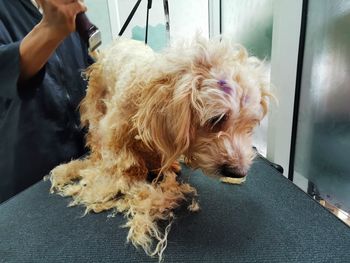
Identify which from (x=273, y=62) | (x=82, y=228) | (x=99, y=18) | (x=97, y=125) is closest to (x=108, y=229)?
(x=82, y=228)

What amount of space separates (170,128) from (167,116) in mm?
25

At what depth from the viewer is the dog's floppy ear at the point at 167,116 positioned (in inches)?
21.8

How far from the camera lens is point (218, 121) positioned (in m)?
0.57

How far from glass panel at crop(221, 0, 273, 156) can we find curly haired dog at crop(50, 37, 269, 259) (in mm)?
512

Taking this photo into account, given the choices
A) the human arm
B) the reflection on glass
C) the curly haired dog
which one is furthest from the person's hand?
the reflection on glass

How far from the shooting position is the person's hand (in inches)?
25.2

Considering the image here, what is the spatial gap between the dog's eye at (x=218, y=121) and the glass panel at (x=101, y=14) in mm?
1402

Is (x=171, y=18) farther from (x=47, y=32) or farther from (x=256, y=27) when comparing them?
(x=47, y=32)

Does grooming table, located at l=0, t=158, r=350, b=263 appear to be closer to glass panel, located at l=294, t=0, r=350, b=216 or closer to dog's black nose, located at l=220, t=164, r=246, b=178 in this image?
dog's black nose, located at l=220, t=164, r=246, b=178

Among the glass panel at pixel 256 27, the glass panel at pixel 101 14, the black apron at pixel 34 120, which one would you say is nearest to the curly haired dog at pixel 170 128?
the black apron at pixel 34 120

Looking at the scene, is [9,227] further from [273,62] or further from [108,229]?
[273,62]

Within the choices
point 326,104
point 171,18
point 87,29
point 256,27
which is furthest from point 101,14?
point 326,104

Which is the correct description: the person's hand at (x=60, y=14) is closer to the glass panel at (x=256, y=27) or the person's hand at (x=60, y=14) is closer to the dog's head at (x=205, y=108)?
the dog's head at (x=205, y=108)

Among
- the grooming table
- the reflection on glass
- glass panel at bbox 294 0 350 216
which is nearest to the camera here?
the grooming table
